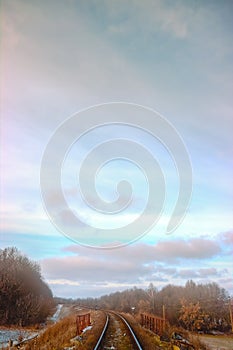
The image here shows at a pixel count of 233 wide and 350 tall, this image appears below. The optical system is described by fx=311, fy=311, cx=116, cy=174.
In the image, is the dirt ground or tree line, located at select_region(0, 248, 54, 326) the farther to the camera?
tree line, located at select_region(0, 248, 54, 326)

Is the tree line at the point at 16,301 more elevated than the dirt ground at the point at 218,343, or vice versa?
the tree line at the point at 16,301

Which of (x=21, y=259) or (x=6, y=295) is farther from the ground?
(x=21, y=259)

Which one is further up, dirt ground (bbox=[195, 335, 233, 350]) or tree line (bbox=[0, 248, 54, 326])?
tree line (bbox=[0, 248, 54, 326])

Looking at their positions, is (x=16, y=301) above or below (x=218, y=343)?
above

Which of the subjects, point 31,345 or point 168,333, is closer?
point 31,345

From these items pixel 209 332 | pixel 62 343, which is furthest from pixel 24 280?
pixel 62 343

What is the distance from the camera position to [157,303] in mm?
39625

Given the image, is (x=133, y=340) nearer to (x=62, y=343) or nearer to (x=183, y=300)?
(x=62, y=343)

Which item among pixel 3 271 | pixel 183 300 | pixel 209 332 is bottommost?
pixel 209 332

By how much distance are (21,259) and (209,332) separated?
25471 millimetres

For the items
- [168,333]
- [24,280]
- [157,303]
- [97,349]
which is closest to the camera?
[97,349]

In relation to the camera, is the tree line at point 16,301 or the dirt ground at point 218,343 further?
the tree line at point 16,301

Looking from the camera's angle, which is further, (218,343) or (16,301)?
(16,301)

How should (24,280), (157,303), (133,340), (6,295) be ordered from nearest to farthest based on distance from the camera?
(133,340), (6,295), (24,280), (157,303)
